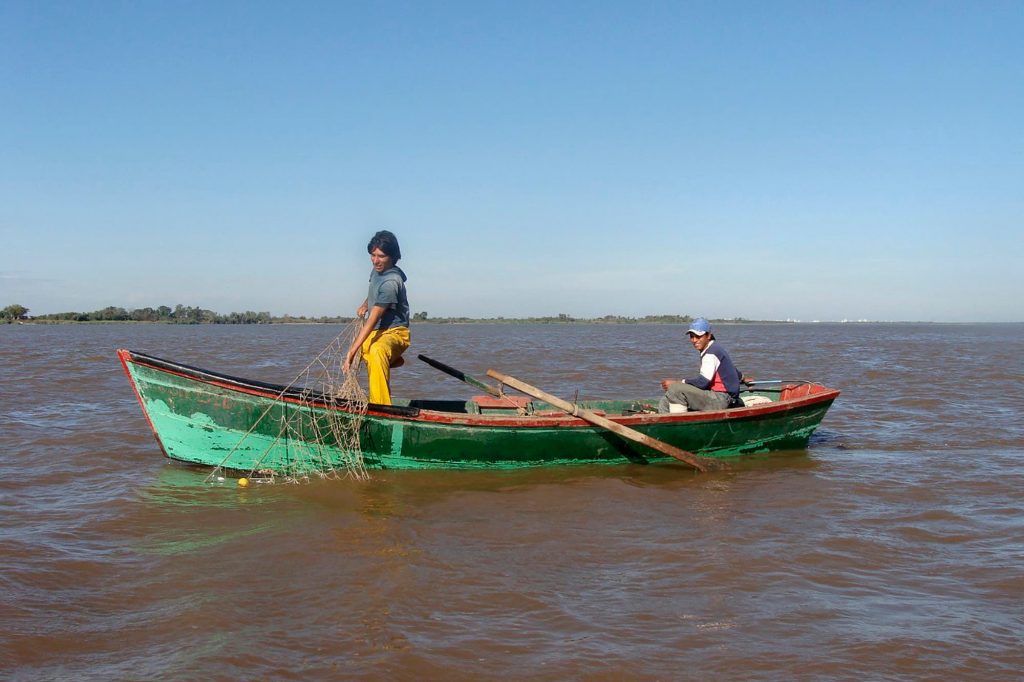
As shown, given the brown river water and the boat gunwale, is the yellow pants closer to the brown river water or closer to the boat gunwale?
the boat gunwale

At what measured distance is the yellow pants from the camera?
24.4 ft

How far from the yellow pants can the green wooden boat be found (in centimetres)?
27

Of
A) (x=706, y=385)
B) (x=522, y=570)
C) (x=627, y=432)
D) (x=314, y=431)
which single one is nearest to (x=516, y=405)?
(x=627, y=432)

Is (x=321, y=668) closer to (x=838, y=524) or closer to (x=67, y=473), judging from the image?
(x=838, y=524)

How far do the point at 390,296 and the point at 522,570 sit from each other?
3.31m

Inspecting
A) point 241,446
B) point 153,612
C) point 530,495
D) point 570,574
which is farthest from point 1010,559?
point 241,446

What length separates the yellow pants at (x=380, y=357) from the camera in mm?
7426

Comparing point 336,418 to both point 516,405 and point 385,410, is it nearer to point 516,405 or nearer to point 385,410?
point 385,410

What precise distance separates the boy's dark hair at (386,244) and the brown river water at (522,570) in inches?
87.9

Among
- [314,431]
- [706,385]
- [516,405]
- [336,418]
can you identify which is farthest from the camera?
[516,405]

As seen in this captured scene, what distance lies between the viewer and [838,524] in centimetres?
607

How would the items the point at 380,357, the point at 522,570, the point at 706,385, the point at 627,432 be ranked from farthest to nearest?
the point at 706,385, the point at 627,432, the point at 380,357, the point at 522,570

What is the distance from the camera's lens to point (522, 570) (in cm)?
493

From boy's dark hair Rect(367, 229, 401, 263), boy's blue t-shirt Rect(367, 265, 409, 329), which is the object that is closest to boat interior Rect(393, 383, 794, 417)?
boy's blue t-shirt Rect(367, 265, 409, 329)
